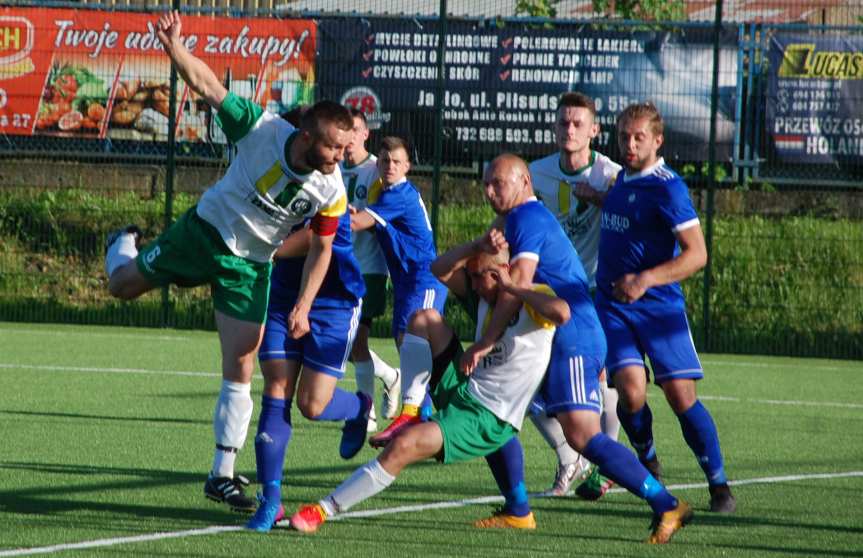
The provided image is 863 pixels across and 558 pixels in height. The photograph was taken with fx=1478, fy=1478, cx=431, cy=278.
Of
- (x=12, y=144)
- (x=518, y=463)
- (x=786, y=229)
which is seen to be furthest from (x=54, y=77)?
(x=518, y=463)

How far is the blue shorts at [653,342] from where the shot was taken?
24.4ft

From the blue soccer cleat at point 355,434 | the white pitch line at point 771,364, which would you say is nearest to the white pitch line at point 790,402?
the white pitch line at point 771,364

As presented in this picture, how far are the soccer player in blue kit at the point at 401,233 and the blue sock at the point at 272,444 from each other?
276cm

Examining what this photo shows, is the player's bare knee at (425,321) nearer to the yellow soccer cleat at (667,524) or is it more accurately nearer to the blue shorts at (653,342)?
the blue shorts at (653,342)

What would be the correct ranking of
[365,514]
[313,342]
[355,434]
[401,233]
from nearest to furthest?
[365,514] → [313,342] → [355,434] → [401,233]

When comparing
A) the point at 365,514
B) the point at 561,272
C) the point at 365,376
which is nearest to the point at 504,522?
the point at 365,514

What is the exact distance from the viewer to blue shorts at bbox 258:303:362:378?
282 inches

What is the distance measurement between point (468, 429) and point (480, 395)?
0.53 ft

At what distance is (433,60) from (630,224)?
8.70 meters

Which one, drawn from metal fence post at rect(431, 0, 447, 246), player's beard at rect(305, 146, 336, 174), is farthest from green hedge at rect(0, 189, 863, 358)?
player's beard at rect(305, 146, 336, 174)

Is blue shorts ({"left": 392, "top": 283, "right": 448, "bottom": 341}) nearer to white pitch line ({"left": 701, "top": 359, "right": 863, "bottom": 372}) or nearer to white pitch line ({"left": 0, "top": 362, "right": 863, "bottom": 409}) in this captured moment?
white pitch line ({"left": 0, "top": 362, "right": 863, "bottom": 409})

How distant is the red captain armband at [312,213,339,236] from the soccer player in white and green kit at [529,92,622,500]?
5.35 feet

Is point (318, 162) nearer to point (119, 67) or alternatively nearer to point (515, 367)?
point (515, 367)

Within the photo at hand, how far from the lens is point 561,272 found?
647 cm
